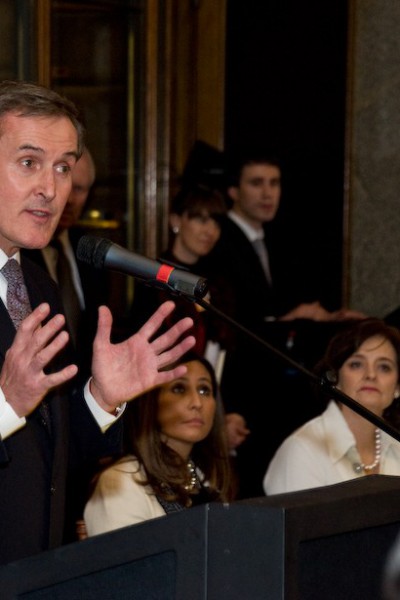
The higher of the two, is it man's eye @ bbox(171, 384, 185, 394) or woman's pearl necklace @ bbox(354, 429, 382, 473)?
man's eye @ bbox(171, 384, 185, 394)

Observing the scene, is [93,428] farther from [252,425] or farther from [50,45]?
[50,45]

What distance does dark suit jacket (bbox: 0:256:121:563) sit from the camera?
2209 millimetres

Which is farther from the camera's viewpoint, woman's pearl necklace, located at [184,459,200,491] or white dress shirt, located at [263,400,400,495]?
white dress shirt, located at [263,400,400,495]

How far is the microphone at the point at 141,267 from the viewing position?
6.64ft

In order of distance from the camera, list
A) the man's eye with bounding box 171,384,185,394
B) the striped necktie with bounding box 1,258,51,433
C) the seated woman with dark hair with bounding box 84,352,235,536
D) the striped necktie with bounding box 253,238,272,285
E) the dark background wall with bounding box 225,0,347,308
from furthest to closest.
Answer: the dark background wall with bounding box 225,0,347,308, the striped necktie with bounding box 253,238,272,285, the man's eye with bounding box 171,384,185,394, the seated woman with dark hair with bounding box 84,352,235,536, the striped necktie with bounding box 1,258,51,433

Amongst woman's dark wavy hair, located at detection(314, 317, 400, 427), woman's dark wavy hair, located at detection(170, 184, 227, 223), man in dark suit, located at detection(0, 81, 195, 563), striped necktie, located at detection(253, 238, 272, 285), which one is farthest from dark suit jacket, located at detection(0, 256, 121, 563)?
striped necktie, located at detection(253, 238, 272, 285)

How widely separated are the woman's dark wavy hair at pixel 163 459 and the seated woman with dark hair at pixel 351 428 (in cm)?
19

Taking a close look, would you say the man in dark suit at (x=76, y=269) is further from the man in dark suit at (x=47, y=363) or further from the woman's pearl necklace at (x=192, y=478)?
the man in dark suit at (x=47, y=363)

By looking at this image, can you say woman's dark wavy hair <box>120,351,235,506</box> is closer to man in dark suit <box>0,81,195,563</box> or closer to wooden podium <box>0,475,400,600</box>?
man in dark suit <box>0,81,195,563</box>

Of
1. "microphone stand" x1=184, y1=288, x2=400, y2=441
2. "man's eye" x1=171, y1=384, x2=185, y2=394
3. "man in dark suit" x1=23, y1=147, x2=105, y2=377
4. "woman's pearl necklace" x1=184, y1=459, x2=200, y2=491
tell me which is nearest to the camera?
"microphone stand" x1=184, y1=288, x2=400, y2=441

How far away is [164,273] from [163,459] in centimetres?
137

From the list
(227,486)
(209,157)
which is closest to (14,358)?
(227,486)

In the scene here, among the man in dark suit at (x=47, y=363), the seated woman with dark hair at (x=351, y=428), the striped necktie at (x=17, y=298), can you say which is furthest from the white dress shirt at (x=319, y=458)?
the striped necktie at (x=17, y=298)

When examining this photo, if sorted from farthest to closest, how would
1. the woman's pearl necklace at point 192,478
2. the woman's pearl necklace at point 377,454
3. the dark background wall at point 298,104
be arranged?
the dark background wall at point 298,104, the woman's pearl necklace at point 377,454, the woman's pearl necklace at point 192,478
